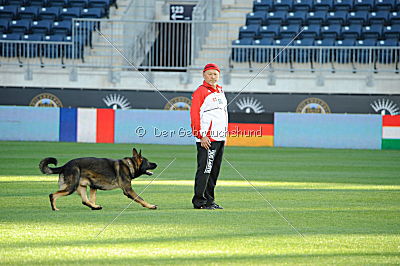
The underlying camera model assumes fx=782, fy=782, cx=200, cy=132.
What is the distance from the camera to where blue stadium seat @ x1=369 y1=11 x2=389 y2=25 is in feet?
95.5

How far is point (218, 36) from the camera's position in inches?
1181

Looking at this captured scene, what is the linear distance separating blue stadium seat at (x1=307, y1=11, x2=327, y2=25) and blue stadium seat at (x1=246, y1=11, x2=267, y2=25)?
173 centimetres

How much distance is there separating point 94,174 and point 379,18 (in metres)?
22.0

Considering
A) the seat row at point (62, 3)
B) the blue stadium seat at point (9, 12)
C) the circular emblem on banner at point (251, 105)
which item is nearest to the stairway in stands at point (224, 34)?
the circular emblem on banner at point (251, 105)

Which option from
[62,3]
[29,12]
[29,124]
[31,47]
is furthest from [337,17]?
[29,124]

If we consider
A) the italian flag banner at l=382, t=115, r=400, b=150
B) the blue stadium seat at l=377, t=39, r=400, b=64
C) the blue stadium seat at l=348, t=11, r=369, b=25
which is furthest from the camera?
the blue stadium seat at l=348, t=11, r=369, b=25

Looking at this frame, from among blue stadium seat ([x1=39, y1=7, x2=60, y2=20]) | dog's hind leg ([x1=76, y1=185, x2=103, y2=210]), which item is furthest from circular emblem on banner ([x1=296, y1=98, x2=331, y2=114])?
dog's hind leg ([x1=76, y1=185, x2=103, y2=210])

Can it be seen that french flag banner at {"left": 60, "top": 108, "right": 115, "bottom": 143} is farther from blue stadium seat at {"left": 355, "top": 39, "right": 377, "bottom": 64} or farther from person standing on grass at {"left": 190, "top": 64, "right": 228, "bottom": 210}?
person standing on grass at {"left": 190, "top": 64, "right": 228, "bottom": 210}

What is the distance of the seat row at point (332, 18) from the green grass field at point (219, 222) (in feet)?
47.9

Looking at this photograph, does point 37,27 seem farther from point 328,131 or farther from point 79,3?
point 328,131

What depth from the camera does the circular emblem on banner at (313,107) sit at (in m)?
26.0

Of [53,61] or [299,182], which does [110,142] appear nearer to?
[53,61]

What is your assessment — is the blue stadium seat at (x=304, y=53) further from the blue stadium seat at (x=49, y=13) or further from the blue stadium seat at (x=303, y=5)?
the blue stadium seat at (x=49, y=13)

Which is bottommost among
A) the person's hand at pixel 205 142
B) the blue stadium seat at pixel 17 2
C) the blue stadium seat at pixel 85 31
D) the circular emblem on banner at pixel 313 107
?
the person's hand at pixel 205 142
